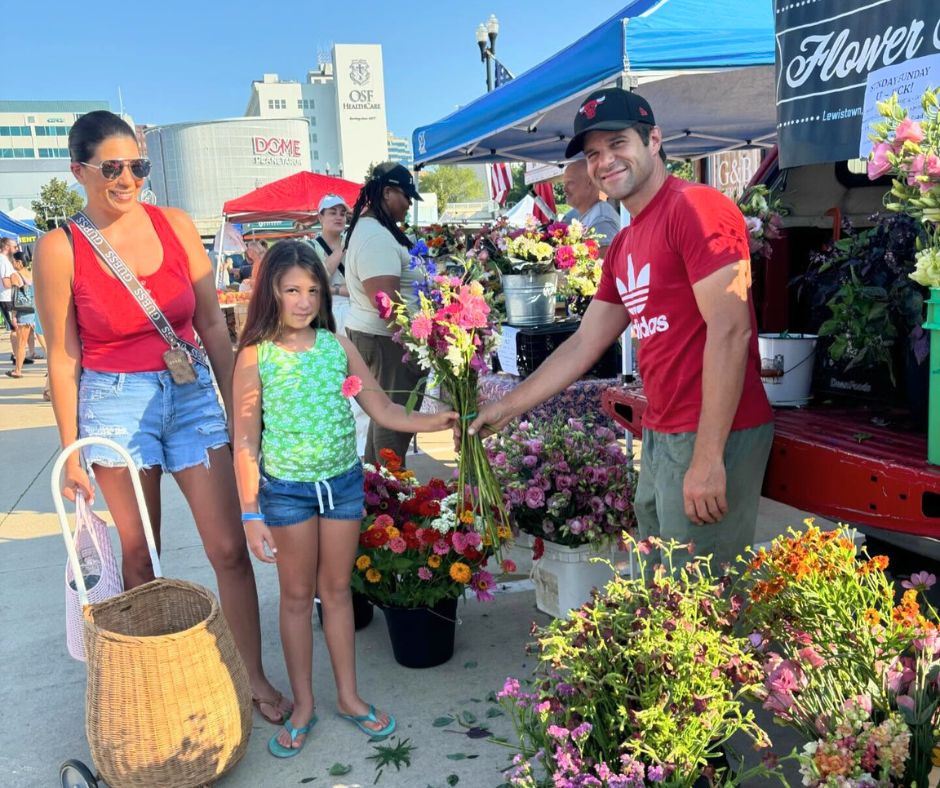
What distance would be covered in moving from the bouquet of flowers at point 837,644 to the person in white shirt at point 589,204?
3534 mm

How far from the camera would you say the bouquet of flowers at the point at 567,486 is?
3.28m

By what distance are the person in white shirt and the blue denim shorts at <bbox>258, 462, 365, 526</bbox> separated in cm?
296

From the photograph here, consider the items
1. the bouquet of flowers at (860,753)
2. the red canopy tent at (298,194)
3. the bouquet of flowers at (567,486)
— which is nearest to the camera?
the bouquet of flowers at (860,753)

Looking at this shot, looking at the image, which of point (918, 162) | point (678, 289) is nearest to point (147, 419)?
point (678, 289)

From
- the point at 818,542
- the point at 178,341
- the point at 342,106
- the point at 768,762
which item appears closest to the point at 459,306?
the point at 178,341

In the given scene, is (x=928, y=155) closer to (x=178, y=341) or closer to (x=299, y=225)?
(x=178, y=341)

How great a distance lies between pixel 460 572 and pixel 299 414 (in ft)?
3.09

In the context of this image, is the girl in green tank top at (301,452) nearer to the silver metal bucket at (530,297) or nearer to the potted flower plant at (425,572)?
the potted flower plant at (425,572)

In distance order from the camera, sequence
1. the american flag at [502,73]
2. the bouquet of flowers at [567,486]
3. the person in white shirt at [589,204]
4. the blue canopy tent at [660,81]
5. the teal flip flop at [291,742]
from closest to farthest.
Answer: the teal flip flop at [291,742] < the bouquet of flowers at [567,486] < the blue canopy tent at [660,81] < the person in white shirt at [589,204] < the american flag at [502,73]

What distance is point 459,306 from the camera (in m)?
2.71

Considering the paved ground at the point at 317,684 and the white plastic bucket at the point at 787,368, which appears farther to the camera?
the white plastic bucket at the point at 787,368

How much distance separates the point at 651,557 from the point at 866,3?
2.01 m

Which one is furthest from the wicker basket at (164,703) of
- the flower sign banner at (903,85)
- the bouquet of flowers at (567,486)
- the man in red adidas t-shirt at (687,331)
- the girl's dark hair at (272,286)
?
the flower sign banner at (903,85)

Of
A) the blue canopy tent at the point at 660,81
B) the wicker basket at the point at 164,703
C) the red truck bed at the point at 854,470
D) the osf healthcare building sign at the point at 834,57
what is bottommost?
the wicker basket at the point at 164,703
